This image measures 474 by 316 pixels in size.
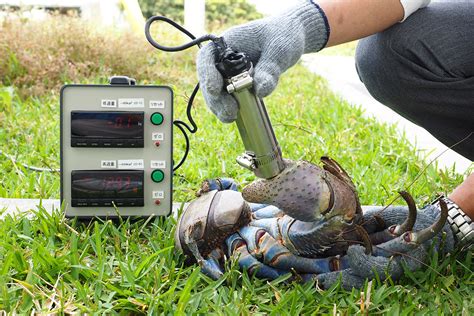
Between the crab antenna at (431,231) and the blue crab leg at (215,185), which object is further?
the blue crab leg at (215,185)

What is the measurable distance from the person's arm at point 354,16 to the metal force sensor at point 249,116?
0.66 ft

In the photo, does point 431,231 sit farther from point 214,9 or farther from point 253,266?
point 214,9

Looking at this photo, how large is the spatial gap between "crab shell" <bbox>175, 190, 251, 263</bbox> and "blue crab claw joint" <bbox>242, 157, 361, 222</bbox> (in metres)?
0.17

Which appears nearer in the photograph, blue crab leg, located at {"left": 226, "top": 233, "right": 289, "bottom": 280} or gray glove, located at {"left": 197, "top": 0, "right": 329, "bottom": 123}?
gray glove, located at {"left": 197, "top": 0, "right": 329, "bottom": 123}

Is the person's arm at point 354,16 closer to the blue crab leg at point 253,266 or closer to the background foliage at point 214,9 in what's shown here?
the blue crab leg at point 253,266

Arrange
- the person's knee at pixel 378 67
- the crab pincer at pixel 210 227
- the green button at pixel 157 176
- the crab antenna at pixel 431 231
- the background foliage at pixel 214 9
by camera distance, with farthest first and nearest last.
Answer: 1. the background foliage at pixel 214 9
2. the green button at pixel 157 176
3. the person's knee at pixel 378 67
4. the crab pincer at pixel 210 227
5. the crab antenna at pixel 431 231

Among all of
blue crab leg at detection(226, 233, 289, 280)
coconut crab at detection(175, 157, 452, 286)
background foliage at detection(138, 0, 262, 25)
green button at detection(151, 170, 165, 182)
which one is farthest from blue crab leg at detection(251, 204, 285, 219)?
background foliage at detection(138, 0, 262, 25)

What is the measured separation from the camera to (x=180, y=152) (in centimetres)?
259

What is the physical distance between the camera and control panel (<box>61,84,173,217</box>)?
1.61 meters

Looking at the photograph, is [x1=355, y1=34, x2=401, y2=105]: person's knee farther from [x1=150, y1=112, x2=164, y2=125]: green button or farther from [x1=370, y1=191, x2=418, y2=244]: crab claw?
[x1=150, y1=112, x2=164, y2=125]: green button

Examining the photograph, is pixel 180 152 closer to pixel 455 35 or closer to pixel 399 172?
pixel 399 172

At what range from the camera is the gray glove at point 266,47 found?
1.19 metres

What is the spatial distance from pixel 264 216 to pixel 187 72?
11.4ft

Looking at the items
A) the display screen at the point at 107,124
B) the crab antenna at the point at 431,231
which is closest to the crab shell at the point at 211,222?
the display screen at the point at 107,124
